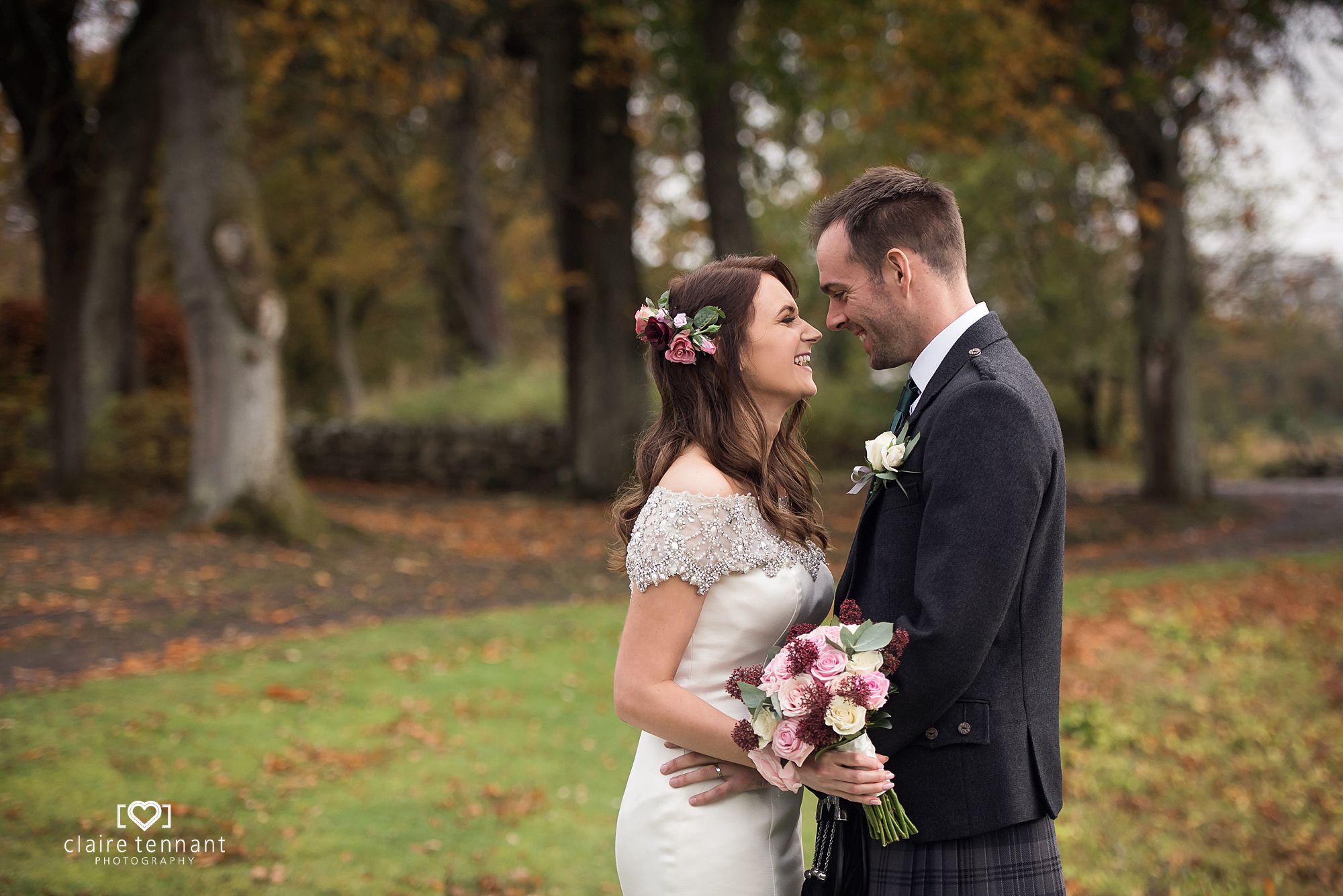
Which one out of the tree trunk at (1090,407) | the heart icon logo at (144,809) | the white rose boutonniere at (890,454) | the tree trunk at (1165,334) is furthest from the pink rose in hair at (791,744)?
the tree trunk at (1090,407)

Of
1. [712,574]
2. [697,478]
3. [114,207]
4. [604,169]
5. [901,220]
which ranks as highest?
[604,169]

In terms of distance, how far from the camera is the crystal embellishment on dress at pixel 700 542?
2.52 m

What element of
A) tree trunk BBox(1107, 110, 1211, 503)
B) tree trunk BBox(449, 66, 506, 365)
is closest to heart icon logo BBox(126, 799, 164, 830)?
tree trunk BBox(1107, 110, 1211, 503)

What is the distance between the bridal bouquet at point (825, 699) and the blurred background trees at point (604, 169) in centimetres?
521

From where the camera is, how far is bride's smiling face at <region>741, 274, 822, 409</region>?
8.96 feet

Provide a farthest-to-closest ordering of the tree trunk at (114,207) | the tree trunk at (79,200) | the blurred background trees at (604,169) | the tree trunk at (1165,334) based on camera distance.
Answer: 1. the tree trunk at (1165,334)
2. the tree trunk at (114,207)
3. the tree trunk at (79,200)
4. the blurred background trees at (604,169)

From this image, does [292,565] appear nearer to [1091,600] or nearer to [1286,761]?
[1091,600]

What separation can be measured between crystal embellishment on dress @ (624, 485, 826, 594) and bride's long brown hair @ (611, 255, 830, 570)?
0.06m

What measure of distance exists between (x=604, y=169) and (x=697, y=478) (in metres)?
13.7

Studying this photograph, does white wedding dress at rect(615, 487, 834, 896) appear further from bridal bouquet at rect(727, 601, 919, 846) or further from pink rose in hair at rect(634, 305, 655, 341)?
pink rose in hair at rect(634, 305, 655, 341)

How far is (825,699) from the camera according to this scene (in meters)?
2.11

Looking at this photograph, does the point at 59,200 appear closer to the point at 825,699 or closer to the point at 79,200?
the point at 79,200

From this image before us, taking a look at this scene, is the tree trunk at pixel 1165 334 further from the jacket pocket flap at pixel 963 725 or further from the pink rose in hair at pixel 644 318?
the jacket pocket flap at pixel 963 725

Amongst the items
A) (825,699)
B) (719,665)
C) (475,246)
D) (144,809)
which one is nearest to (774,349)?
(719,665)
